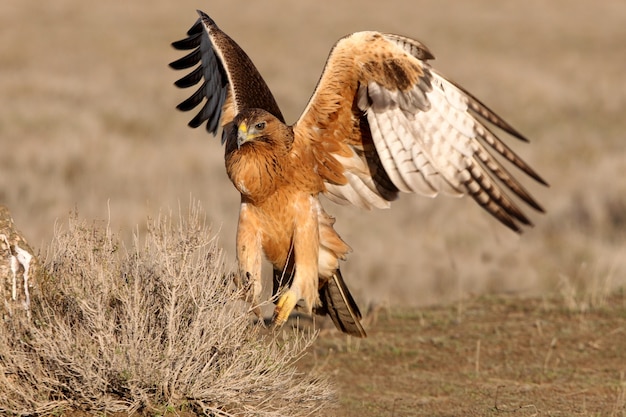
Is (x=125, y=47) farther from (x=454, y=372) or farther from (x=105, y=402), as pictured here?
(x=105, y=402)

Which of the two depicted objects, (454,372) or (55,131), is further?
(55,131)

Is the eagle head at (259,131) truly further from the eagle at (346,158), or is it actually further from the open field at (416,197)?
the open field at (416,197)

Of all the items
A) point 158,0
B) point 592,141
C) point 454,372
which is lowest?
point 454,372

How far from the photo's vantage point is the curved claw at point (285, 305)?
6.40 metres

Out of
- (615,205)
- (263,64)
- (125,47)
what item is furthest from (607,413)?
(125,47)

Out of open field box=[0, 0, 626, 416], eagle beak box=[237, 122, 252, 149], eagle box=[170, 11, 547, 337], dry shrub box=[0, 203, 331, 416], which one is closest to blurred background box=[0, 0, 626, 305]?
open field box=[0, 0, 626, 416]

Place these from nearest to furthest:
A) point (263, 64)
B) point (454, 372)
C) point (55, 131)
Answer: point (454, 372), point (55, 131), point (263, 64)

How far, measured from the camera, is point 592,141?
1941cm

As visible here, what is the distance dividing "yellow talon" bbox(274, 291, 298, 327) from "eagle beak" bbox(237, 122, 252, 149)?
105 cm

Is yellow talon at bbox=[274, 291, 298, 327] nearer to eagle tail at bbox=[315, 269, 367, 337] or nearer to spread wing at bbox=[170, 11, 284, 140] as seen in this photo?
eagle tail at bbox=[315, 269, 367, 337]

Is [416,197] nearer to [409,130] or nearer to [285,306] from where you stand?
[409,130]

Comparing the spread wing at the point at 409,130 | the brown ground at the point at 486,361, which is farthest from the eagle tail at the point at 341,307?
the spread wing at the point at 409,130

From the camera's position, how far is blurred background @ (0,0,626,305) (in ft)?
41.9

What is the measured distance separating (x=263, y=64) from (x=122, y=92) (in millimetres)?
6524
